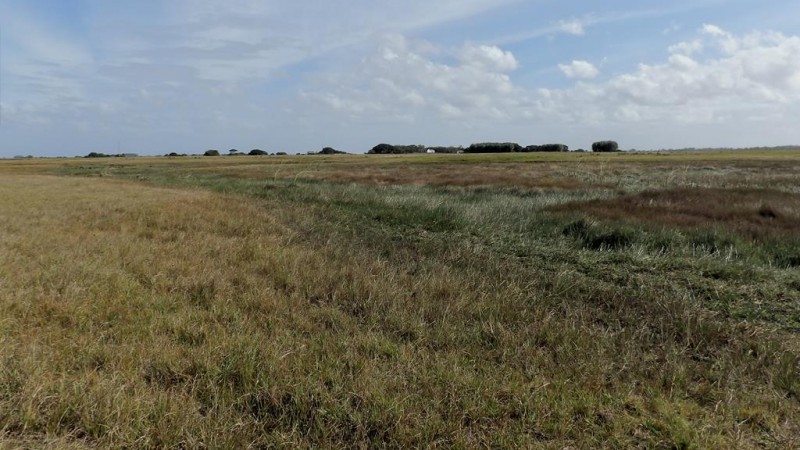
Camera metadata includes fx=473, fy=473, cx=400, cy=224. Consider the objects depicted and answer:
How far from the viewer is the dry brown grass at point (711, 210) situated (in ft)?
46.1

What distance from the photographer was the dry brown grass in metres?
14.1

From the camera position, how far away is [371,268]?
8.87 meters

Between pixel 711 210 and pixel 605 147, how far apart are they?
164 m

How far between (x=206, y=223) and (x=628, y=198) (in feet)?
55.2

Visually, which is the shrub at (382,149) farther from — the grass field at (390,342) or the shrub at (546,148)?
the grass field at (390,342)

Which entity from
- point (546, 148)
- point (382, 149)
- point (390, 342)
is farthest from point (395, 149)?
point (390, 342)

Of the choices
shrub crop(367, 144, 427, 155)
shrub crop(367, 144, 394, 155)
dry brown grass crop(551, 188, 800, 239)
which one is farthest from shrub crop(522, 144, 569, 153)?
dry brown grass crop(551, 188, 800, 239)

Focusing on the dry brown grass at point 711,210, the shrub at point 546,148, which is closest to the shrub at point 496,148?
the shrub at point 546,148

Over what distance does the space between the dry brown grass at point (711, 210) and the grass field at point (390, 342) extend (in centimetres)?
198

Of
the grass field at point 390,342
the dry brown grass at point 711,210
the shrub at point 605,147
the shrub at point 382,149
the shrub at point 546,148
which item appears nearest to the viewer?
the grass field at point 390,342

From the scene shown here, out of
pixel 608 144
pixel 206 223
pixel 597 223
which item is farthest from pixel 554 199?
pixel 608 144

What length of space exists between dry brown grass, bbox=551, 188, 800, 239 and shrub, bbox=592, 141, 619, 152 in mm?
156783

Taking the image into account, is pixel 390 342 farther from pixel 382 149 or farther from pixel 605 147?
pixel 605 147

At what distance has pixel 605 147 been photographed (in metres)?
167
